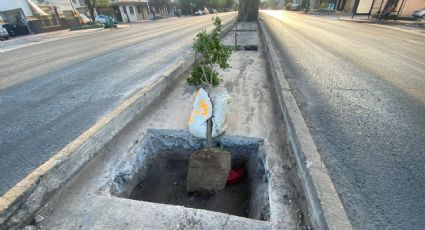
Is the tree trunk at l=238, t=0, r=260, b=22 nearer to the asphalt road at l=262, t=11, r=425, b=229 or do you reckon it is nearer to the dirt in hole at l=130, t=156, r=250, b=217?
the asphalt road at l=262, t=11, r=425, b=229

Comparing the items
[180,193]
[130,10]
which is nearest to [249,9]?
[180,193]

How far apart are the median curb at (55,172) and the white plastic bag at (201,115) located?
1.12 m

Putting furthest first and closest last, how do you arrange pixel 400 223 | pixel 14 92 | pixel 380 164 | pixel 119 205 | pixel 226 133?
pixel 14 92, pixel 226 133, pixel 380 164, pixel 119 205, pixel 400 223

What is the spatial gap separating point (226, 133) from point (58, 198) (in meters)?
2.19

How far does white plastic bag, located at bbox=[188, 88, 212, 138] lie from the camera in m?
3.10

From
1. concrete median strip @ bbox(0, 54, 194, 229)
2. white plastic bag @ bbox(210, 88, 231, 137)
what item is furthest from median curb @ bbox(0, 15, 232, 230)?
white plastic bag @ bbox(210, 88, 231, 137)

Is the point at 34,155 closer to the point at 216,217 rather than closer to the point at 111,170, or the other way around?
the point at 111,170

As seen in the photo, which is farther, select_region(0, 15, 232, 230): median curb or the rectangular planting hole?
the rectangular planting hole

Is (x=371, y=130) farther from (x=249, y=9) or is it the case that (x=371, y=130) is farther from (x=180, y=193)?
A: (x=249, y=9)

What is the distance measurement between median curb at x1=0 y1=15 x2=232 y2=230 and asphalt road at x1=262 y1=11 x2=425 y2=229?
2.89 meters

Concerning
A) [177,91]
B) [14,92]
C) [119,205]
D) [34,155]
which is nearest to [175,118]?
[177,91]

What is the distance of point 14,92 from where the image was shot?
5.45m

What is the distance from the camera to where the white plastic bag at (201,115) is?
310 cm

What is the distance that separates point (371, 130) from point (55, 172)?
4.25m
